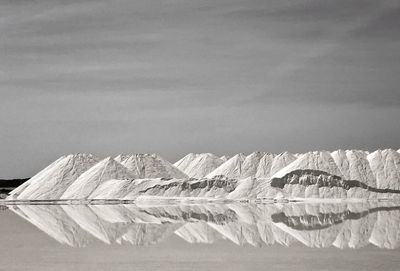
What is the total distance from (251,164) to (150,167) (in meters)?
20.7

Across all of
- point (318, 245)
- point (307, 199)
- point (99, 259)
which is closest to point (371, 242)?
point (318, 245)

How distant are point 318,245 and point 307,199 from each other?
4969 cm

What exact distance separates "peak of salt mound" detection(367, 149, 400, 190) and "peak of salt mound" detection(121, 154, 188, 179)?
74.6ft

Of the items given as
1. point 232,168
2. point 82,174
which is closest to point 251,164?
point 232,168

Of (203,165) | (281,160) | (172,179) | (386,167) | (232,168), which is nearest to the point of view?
(172,179)

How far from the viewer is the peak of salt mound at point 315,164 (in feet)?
249

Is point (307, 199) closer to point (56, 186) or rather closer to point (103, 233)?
point (56, 186)

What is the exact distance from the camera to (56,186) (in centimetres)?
7525

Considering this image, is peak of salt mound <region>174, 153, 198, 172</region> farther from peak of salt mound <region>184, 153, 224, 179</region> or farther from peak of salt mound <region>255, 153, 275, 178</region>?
peak of salt mound <region>255, 153, 275, 178</region>

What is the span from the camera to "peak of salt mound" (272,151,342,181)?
249 ft

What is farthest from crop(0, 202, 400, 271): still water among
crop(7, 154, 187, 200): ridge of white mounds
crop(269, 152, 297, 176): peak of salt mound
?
crop(269, 152, 297, 176): peak of salt mound

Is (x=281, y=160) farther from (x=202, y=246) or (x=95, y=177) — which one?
(x=202, y=246)

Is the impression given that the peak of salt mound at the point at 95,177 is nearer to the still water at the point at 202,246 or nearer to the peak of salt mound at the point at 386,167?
the peak of salt mound at the point at 386,167

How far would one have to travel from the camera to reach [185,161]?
347 ft
